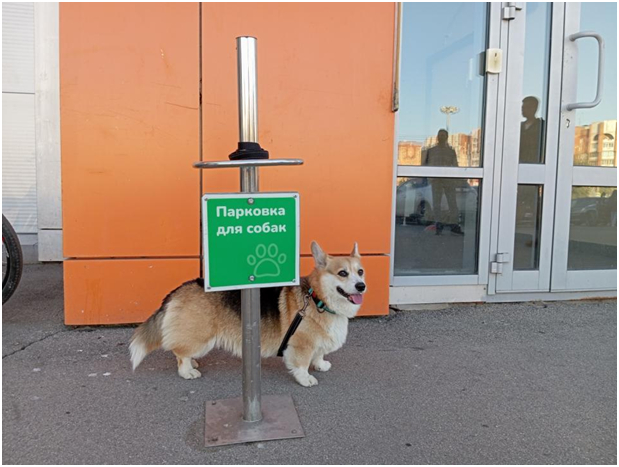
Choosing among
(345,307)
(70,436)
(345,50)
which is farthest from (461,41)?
(70,436)

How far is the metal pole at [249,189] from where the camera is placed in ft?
7.38

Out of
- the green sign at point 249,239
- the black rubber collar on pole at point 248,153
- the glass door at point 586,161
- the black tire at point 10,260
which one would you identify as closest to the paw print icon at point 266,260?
the green sign at point 249,239

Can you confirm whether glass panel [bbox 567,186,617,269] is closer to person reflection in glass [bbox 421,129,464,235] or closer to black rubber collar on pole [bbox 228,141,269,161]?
person reflection in glass [bbox 421,129,464,235]

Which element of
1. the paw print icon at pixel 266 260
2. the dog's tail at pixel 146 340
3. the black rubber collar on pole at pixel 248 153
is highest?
the black rubber collar on pole at pixel 248 153

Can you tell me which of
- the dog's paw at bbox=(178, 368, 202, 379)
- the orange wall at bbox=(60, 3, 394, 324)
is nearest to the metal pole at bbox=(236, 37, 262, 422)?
the dog's paw at bbox=(178, 368, 202, 379)

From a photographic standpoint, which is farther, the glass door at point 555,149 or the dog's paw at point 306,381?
the glass door at point 555,149

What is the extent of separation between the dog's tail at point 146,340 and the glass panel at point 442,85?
2980 millimetres

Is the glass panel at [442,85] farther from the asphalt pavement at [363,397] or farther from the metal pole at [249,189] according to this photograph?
the metal pole at [249,189]

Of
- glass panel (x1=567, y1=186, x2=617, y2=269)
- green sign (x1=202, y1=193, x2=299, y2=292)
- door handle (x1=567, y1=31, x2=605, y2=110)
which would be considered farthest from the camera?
glass panel (x1=567, y1=186, x2=617, y2=269)

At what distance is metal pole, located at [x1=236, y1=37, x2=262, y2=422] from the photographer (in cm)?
225

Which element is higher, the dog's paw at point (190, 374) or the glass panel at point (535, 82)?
the glass panel at point (535, 82)

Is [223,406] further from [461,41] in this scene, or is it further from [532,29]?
[532,29]

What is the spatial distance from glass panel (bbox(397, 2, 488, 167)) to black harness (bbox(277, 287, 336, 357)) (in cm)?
219

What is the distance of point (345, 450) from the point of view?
232 centimetres
